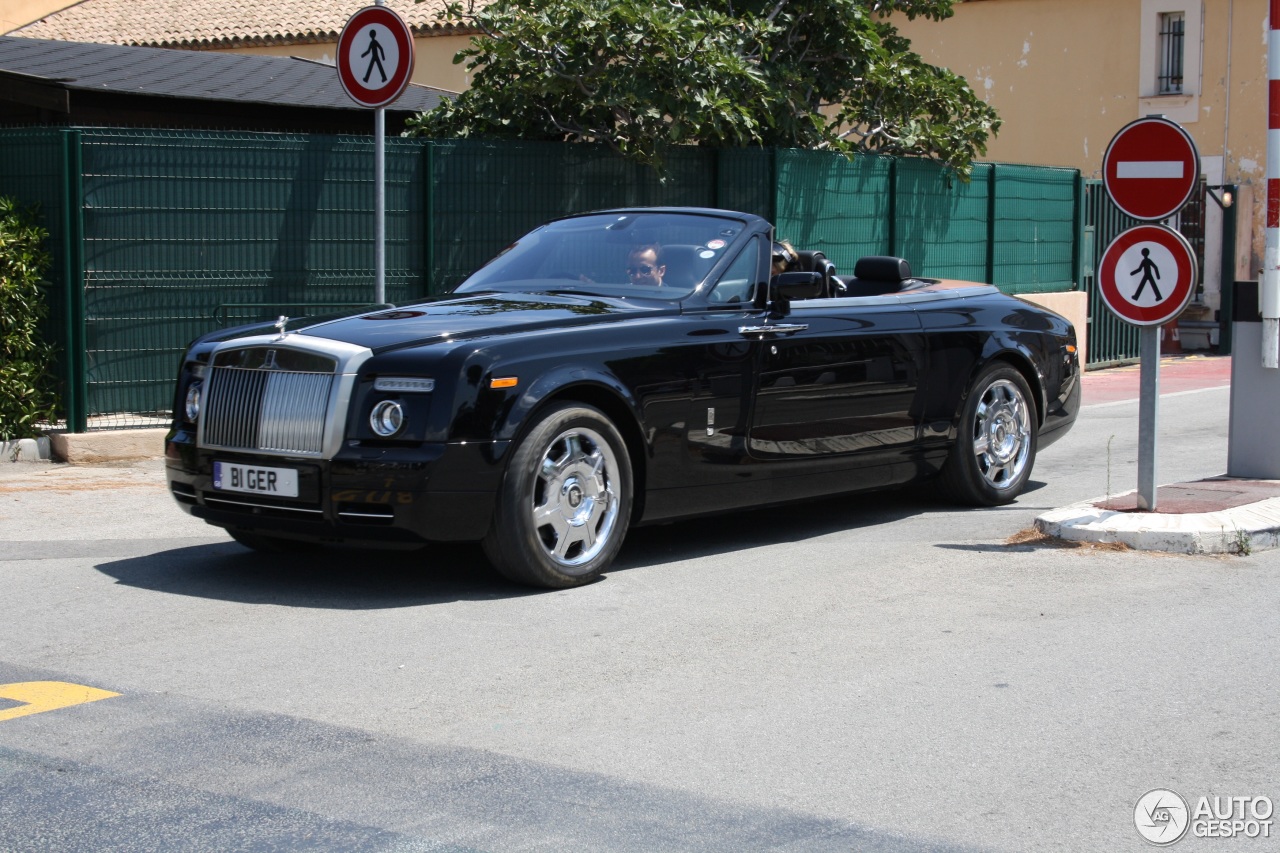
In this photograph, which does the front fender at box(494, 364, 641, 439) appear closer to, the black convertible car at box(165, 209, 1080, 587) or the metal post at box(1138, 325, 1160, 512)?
the black convertible car at box(165, 209, 1080, 587)

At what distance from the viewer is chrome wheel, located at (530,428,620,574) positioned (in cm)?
681

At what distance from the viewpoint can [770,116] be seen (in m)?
14.6

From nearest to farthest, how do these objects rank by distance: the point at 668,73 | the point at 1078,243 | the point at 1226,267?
the point at 668,73 → the point at 1078,243 → the point at 1226,267

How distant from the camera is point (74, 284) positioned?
11.0m

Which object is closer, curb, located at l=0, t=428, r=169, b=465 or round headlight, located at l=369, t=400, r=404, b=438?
round headlight, located at l=369, t=400, r=404, b=438

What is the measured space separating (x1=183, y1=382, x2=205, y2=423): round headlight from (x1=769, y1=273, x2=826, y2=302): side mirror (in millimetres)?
2723

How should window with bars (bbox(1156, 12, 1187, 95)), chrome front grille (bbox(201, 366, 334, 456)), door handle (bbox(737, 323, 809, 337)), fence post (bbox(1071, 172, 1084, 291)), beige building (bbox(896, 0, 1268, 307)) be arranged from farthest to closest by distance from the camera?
window with bars (bbox(1156, 12, 1187, 95)) < beige building (bbox(896, 0, 1268, 307)) < fence post (bbox(1071, 172, 1084, 291)) < door handle (bbox(737, 323, 809, 337)) < chrome front grille (bbox(201, 366, 334, 456))

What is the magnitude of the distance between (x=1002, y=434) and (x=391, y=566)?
3788 mm

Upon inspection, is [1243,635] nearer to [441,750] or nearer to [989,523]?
[989,523]

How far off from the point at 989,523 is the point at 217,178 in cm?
615

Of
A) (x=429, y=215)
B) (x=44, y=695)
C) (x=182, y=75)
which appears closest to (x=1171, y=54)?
(x=182, y=75)

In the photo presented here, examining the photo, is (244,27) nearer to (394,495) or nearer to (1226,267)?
(1226,267)

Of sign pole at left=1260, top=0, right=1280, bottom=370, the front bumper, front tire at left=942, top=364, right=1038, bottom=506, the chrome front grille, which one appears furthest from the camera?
sign pole at left=1260, top=0, right=1280, bottom=370

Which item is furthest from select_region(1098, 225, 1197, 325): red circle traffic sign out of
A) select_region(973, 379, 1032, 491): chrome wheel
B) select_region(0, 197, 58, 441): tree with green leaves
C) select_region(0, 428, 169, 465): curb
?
select_region(0, 197, 58, 441): tree with green leaves
